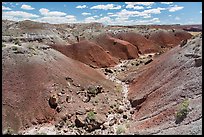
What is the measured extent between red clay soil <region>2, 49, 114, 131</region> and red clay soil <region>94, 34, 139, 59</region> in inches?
881

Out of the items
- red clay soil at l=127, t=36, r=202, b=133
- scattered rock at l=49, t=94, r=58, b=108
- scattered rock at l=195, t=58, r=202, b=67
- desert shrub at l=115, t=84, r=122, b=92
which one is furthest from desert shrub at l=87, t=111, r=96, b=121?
scattered rock at l=195, t=58, r=202, b=67

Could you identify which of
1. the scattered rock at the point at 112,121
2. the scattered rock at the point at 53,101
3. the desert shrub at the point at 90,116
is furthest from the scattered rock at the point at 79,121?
the scattered rock at the point at 53,101

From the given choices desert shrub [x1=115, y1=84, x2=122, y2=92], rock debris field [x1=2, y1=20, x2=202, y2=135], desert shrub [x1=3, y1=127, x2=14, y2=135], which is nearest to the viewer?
desert shrub [x1=3, y1=127, x2=14, y2=135]

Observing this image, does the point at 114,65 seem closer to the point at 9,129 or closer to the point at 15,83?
the point at 15,83

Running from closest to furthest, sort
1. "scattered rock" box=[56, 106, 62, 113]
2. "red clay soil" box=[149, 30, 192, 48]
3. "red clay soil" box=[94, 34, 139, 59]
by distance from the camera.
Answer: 1. "scattered rock" box=[56, 106, 62, 113]
2. "red clay soil" box=[94, 34, 139, 59]
3. "red clay soil" box=[149, 30, 192, 48]

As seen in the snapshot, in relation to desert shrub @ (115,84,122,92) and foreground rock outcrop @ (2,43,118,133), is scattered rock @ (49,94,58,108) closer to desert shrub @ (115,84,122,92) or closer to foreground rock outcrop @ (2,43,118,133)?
foreground rock outcrop @ (2,43,118,133)

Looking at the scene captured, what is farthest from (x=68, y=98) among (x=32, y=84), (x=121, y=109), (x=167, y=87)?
(x=167, y=87)

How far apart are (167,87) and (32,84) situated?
31.8ft

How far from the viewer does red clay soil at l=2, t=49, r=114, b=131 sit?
57.6 feet

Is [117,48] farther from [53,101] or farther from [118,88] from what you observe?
[53,101]

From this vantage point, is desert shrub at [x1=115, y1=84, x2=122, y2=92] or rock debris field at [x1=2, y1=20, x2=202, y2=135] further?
desert shrub at [x1=115, y1=84, x2=122, y2=92]

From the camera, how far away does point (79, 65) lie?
101 feet

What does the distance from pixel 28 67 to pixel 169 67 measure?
11792mm

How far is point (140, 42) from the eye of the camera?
59.8 m
